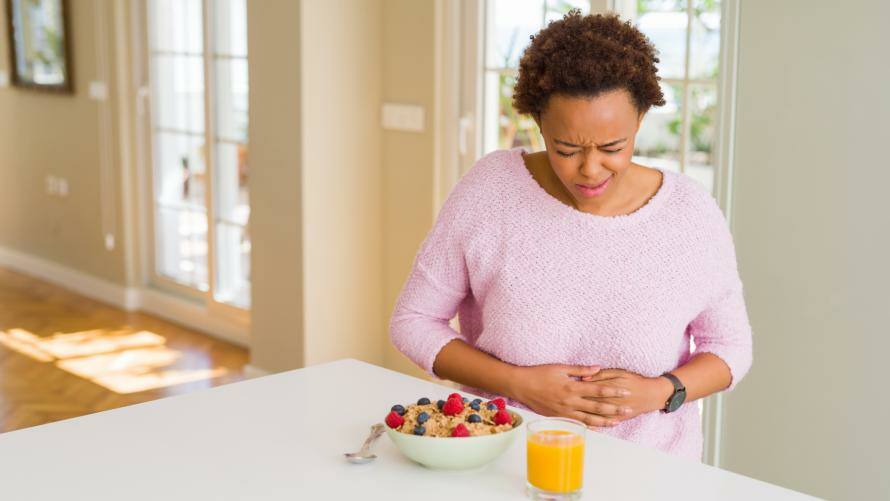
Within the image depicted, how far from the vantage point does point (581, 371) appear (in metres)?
1.97

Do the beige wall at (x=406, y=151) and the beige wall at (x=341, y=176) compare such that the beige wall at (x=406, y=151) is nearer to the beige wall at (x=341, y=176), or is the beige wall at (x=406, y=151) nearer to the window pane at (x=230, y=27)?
the beige wall at (x=341, y=176)

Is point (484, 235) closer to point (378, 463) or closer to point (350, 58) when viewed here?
point (378, 463)

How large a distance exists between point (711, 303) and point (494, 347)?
1.36 ft

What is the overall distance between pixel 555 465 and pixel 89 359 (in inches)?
160

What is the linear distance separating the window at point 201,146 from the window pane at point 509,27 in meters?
1.47

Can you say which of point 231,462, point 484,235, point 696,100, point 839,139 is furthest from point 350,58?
point 231,462

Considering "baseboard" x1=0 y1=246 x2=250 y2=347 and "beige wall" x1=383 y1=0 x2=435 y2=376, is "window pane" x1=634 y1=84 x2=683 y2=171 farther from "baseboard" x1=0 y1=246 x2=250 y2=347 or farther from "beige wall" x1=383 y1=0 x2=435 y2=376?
"baseboard" x1=0 y1=246 x2=250 y2=347

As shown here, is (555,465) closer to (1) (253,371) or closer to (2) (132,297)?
(1) (253,371)

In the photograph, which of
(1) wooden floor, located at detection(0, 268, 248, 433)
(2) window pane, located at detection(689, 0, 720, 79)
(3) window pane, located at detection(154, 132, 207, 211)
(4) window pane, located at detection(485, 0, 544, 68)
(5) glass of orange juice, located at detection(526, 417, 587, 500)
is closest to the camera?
(5) glass of orange juice, located at detection(526, 417, 587, 500)

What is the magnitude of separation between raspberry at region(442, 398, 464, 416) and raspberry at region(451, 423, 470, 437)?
5cm

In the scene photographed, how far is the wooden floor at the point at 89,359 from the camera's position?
4.48 meters

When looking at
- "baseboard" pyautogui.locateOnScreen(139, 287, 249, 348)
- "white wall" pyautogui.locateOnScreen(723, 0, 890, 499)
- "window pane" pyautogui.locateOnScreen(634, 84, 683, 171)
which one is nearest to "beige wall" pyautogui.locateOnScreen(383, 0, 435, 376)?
"window pane" pyautogui.locateOnScreen(634, 84, 683, 171)

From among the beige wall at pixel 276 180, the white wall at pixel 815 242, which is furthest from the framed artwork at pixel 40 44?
the white wall at pixel 815 242

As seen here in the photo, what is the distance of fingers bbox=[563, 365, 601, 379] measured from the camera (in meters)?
1.97
